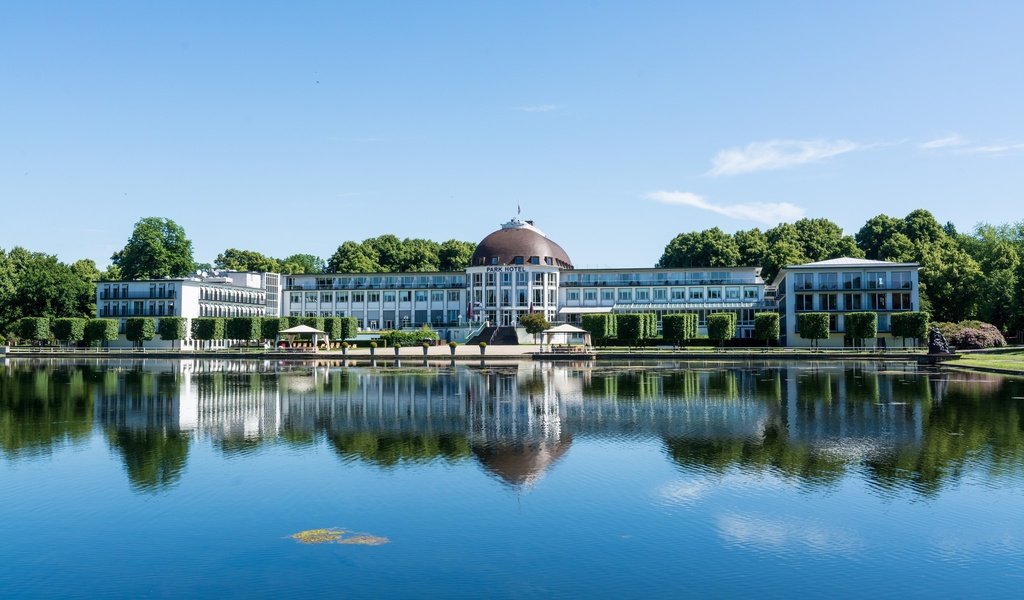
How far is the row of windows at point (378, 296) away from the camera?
112 metres

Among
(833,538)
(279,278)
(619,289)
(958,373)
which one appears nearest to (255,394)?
(833,538)

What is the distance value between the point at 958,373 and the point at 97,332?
86.7 meters

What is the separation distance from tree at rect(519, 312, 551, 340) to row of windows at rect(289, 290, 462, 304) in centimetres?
1731

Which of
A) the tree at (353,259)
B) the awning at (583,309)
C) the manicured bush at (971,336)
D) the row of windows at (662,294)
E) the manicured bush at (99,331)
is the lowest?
the manicured bush at (971,336)

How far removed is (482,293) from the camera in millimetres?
106375

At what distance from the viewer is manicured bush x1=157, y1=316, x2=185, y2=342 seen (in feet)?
315

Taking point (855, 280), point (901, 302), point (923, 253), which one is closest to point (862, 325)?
point (855, 280)

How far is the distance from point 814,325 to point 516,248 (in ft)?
135

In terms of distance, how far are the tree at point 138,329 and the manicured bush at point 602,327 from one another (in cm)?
5124

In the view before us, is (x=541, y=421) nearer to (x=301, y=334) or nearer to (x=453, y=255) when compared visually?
(x=301, y=334)

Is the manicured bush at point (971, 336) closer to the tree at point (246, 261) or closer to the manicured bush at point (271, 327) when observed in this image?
the manicured bush at point (271, 327)

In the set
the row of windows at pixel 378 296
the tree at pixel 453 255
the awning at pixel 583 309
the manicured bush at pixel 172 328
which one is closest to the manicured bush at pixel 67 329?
the manicured bush at pixel 172 328

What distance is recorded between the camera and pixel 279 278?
382 feet

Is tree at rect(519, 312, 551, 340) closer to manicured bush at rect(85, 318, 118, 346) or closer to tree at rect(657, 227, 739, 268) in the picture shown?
tree at rect(657, 227, 739, 268)
